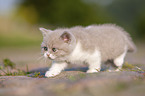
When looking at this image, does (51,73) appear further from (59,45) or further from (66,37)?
(66,37)

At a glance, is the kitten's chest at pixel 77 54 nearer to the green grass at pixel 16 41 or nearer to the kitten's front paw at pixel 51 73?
the kitten's front paw at pixel 51 73

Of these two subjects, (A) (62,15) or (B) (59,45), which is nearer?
(B) (59,45)

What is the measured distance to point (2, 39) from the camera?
65.9ft

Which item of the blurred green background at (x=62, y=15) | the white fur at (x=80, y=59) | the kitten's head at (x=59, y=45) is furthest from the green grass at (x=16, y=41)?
the kitten's head at (x=59, y=45)

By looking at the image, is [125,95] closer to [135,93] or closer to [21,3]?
[135,93]

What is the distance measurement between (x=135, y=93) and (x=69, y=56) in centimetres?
201

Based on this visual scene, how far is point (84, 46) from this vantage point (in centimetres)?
398

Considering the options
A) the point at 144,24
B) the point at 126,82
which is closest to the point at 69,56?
the point at 126,82

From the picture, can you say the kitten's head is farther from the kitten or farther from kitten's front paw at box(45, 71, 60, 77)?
kitten's front paw at box(45, 71, 60, 77)

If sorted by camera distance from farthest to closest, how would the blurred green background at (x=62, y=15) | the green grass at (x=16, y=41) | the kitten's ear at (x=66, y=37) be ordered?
the blurred green background at (x=62, y=15), the green grass at (x=16, y=41), the kitten's ear at (x=66, y=37)

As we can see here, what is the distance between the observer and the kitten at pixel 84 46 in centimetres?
381

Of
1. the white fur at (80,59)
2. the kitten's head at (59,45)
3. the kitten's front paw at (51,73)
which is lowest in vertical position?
the kitten's front paw at (51,73)

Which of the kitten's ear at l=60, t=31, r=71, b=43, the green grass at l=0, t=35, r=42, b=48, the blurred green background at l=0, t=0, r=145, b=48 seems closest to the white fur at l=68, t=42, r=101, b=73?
the kitten's ear at l=60, t=31, r=71, b=43

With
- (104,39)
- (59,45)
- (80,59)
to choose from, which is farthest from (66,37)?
(104,39)
